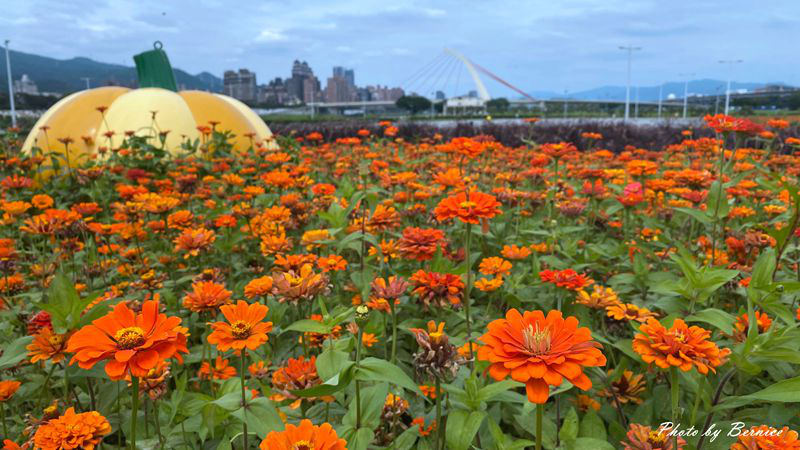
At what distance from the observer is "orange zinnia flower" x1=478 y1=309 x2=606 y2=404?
0.76 m

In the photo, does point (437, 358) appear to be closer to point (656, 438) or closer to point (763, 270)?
point (656, 438)

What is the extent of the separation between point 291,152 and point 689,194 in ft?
15.5

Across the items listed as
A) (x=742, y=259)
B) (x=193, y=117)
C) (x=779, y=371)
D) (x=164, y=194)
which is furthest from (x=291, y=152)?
(x=779, y=371)

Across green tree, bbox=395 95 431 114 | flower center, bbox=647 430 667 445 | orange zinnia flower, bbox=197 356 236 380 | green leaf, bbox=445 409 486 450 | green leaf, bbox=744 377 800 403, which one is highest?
green tree, bbox=395 95 431 114

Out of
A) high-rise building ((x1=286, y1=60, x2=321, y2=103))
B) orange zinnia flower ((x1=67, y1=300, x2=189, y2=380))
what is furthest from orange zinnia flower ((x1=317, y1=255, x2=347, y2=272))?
high-rise building ((x1=286, y1=60, x2=321, y2=103))

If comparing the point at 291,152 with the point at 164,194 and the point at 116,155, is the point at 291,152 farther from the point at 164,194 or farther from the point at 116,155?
the point at 164,194

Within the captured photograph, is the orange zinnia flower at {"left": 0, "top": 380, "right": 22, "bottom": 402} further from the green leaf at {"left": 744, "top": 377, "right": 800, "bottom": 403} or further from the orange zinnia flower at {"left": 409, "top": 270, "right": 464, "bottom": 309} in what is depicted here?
the green leaf at {"left": 744, "top": 377, "right": 800, "bottom": 403}

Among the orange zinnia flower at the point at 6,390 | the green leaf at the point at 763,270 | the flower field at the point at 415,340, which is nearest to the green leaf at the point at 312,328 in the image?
the flower field at the point at 415,340

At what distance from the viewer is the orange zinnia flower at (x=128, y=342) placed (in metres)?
0.84

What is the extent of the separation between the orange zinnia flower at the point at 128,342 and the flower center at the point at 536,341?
62 centimetres

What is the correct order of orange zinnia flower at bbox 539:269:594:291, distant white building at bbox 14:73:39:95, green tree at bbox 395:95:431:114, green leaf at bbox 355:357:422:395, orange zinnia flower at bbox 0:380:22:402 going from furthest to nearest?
green tree at bbox 395:95:431:114 < distant white building at bbox 14:73:39:95 < orange zinnia flower at bbox 539:269:594:291 < orange zinnia flower at bbox 0:380:22:402 < green leaf at bbox 355:357:422:395

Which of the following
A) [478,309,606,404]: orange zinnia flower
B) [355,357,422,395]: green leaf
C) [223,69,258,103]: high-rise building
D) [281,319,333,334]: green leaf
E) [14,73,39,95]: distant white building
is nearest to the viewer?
[478,309,606,404]: orange zinnia flower

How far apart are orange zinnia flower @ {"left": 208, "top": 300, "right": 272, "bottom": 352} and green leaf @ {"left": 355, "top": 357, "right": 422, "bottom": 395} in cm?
22

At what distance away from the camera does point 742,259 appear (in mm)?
2066
